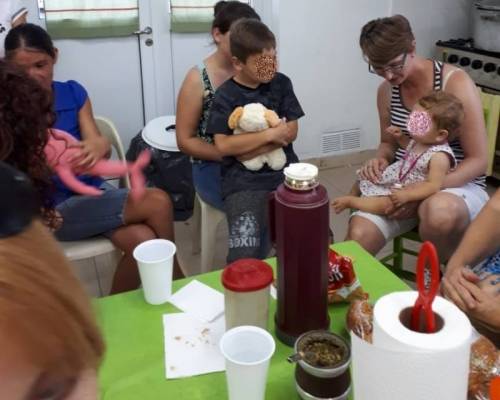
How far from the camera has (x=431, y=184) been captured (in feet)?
6.14

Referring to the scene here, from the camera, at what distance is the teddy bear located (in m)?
1.92

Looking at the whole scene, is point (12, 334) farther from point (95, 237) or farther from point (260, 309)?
point (95, 237)

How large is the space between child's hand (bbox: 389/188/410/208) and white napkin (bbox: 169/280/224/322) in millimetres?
833

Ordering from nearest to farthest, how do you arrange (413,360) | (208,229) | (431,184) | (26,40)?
(413,360) < (431,184) < (26,40) < (208,229)

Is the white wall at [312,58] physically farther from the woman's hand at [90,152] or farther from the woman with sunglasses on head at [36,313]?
the woman with sunglasses on head at [36,313]

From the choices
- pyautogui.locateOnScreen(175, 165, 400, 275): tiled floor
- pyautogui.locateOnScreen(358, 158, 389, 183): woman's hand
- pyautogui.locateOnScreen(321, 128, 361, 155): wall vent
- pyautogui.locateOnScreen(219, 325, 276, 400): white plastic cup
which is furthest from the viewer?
pyautogui.locateOnScreen(321, 128, 361, 155): wall vent

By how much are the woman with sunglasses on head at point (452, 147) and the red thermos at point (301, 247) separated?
0.84m

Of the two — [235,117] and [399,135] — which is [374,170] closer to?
[399,135]

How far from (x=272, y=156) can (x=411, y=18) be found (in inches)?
82.8

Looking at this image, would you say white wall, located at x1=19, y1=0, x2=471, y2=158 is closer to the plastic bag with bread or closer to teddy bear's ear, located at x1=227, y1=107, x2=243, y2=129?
teddy bear's ear, located at x1=227, y1=107, x2=243, y2=129

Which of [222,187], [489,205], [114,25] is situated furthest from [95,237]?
[114,25]

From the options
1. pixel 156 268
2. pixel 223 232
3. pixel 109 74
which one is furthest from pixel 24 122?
pixel 109 74

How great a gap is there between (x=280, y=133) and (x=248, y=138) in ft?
0.37

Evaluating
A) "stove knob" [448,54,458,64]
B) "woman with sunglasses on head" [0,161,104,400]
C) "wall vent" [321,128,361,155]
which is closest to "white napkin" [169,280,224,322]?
"woman with sunglasses on head" [0,161,104,400]
